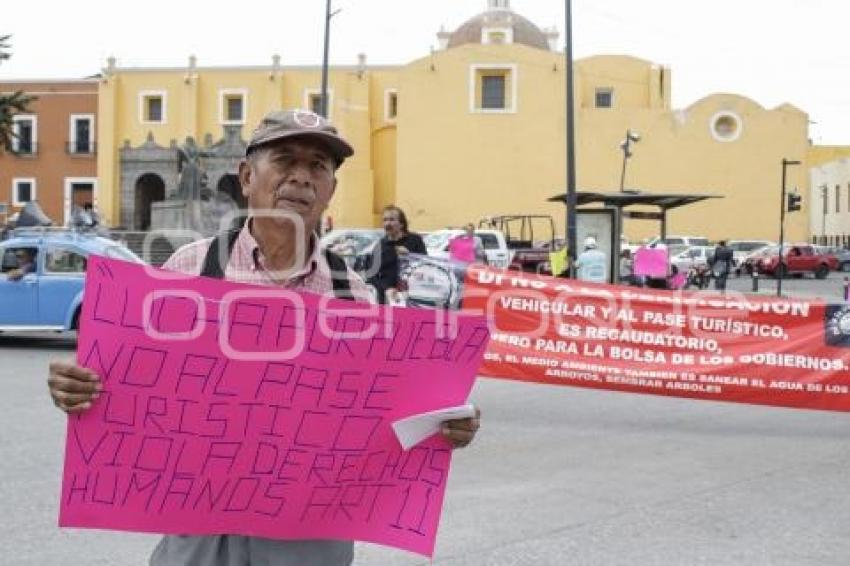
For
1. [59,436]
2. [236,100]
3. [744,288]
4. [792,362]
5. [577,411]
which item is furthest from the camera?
[236,100]

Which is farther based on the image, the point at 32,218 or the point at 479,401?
the point at 32,218

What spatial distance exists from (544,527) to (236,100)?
61.1 meters

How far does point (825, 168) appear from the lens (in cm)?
6931

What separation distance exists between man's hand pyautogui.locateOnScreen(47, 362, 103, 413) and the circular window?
2212 inches

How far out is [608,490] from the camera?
21.5ft

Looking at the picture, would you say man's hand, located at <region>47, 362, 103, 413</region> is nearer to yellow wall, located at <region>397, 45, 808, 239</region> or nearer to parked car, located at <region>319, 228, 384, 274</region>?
parked car, located at <region>319, 228, 384, 274</region>

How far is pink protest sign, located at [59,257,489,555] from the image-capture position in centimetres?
254

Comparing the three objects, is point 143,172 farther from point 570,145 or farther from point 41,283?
point 41,283

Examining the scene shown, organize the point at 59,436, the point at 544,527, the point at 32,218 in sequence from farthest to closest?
1. the point at 32,218
2. the point at 59,436
3. the point at 544,527

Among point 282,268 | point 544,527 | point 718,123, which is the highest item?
point 718,123

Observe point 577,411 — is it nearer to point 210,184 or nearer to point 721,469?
point 721,469

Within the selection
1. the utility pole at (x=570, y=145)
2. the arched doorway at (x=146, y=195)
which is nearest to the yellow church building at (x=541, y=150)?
the arched doorway at (x=146, y=195)

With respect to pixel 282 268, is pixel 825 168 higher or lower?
higher

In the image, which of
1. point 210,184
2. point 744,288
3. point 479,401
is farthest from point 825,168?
point 479,401
